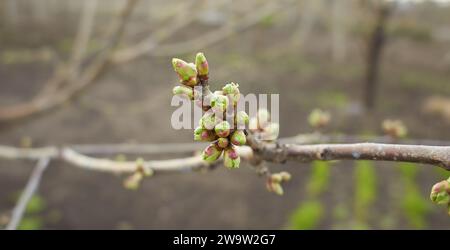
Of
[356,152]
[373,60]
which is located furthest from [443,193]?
[373,60]

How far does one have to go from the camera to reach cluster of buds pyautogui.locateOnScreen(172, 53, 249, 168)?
60cm

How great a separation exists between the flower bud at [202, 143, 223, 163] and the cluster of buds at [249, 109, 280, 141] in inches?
9.0

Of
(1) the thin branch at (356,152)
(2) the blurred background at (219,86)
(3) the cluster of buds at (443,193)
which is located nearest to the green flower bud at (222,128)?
(1) the thin branch at (356,152)

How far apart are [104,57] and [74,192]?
3827mm

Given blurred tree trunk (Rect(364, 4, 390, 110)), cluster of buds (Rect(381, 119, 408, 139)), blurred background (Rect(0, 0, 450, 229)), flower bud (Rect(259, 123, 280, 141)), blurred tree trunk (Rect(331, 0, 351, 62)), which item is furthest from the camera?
blurred tree trunk (Rect(331, 0, 351, 62))

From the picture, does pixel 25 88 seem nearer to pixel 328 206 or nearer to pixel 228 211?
pixel 228 211

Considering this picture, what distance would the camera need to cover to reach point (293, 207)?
231 inches

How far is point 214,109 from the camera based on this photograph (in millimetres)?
602

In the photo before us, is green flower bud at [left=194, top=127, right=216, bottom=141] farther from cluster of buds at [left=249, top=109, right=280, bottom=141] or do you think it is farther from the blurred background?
the blurred background

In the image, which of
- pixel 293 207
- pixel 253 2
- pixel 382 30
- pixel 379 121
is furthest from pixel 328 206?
pixel 382 30

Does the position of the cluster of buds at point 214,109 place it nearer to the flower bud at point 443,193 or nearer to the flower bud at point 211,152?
the flower bud at point 211,152

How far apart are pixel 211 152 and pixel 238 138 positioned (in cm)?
6

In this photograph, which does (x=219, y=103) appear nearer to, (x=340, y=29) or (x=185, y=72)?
(x=185, y=72)

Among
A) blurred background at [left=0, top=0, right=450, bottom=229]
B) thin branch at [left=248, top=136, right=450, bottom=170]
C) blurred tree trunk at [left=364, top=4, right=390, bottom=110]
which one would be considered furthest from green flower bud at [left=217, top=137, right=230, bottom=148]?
blurred tree trunk at [left=364, top=4, right=390, bottom=110]
